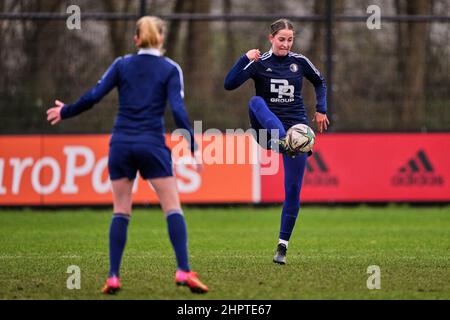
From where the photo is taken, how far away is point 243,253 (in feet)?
35.4

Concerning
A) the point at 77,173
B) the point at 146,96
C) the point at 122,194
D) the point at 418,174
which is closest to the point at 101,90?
the point at 146,96

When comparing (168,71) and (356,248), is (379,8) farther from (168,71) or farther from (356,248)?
(168,71)

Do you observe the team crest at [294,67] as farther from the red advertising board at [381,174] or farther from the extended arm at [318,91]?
the red advertising board at [381,174]

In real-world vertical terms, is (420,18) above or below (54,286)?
above

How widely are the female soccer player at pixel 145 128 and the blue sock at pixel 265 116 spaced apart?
213 centimetres

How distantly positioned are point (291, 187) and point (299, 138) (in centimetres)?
62

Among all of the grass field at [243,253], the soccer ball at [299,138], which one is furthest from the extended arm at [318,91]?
the grass field at [243,253]

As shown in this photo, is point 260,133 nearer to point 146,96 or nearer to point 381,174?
point 146,96

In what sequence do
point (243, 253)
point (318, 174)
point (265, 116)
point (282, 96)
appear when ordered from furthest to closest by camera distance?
point (318, 174), point (243, 253), point (282, 96), point (265, 116)

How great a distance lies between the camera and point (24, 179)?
1678cm

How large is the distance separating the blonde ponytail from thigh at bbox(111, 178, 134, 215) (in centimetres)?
105

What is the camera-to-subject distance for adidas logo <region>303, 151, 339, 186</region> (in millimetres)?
17359
